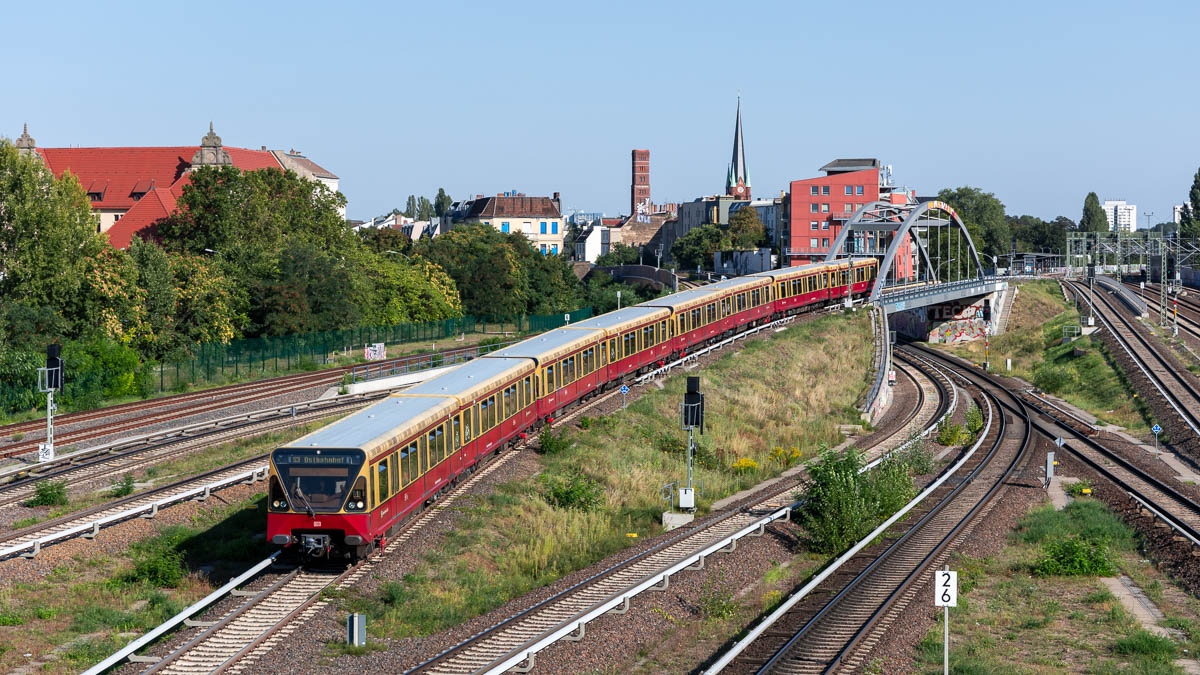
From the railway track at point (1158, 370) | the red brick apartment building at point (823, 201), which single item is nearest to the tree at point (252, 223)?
the railway track at point (1158, 370)

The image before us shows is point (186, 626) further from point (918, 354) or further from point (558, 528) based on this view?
point (918, 354)

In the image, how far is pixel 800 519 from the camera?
28938 mm

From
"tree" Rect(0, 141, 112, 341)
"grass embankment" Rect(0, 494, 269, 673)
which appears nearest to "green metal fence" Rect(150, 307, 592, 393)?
"tree" Rect(0, 141, 112, 341)

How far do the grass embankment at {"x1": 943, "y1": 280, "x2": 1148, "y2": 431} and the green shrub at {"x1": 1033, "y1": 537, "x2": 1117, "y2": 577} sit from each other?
30399 mm

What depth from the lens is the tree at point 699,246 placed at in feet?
485

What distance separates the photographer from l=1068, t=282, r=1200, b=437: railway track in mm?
53513

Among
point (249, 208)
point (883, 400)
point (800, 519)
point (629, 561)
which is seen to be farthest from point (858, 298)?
point (629, 561)

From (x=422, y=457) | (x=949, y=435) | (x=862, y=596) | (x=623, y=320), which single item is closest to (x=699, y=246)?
(x=949, y=435)

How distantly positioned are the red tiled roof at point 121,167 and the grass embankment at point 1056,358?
222ft

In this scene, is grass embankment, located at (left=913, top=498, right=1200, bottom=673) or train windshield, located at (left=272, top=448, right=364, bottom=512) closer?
grass embankment, located at (left=913, top=498, right=1200, bottom=673)

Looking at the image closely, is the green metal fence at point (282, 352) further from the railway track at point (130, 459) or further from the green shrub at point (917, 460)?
the green shrub at point (917, 460)

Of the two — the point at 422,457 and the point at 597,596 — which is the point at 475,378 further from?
the point at 597,596

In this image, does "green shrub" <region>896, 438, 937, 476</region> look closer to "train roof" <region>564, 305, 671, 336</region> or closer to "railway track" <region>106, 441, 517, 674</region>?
"train roof" <region>564, 305, 671, 336</region>

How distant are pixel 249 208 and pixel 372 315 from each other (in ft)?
34.9
